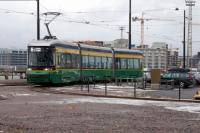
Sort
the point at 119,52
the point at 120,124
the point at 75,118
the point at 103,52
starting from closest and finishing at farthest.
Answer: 1. the point at 120,124
2. the point at 75,118
3. the point at 103,52
4. the point at 119,52

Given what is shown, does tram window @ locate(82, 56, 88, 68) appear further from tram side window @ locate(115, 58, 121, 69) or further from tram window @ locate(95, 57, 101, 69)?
tram side window @ locate(115, 58, 121, 69)

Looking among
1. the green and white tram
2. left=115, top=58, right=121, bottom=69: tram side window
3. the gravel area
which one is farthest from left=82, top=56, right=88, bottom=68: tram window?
the gravel area

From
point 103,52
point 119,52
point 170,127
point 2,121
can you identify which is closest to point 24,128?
point 2,121

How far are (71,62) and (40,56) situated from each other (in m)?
3.91

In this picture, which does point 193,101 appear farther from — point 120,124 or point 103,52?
point 103,52

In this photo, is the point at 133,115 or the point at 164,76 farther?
the point at 164,76

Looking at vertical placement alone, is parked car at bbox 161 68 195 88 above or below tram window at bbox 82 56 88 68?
below

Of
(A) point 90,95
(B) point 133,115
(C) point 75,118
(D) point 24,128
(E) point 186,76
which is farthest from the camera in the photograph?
(E) point 186,76

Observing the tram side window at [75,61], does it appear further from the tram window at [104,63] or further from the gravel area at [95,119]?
the gravel area at [95,119]

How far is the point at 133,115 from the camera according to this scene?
19359 millimetres

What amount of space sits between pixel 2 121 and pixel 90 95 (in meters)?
14.9

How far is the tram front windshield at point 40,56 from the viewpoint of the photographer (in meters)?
39.0

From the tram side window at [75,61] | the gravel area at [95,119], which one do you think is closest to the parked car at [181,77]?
the tram side window at [75,61]

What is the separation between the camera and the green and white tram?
39.0 metres
